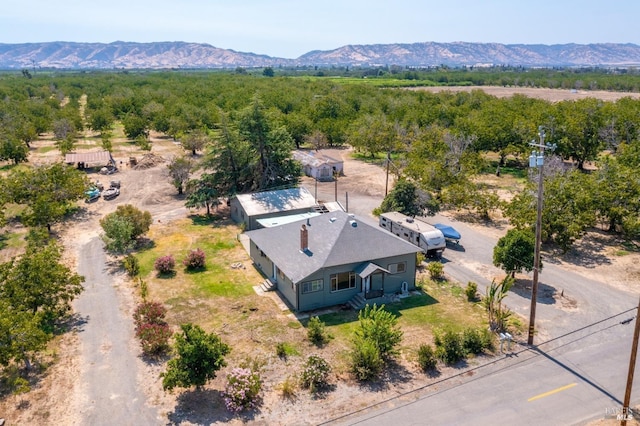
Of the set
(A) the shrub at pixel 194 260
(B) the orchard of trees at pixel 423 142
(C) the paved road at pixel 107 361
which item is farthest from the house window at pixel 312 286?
(B) the orchard of trees at pixel 423 142

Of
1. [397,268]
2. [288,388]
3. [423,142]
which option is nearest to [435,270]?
[397,268]

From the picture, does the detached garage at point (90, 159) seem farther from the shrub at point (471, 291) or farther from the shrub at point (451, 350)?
the shrub at point (451, 350)

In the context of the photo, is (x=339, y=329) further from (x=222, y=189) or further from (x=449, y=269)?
(x=222, y=189)

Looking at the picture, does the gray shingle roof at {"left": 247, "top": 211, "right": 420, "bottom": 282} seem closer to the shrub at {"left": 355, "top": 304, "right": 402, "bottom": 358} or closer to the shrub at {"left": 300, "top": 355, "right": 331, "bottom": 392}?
the shrub at {"left": 355, "top": 304, "right": 402, "bottom": 358}

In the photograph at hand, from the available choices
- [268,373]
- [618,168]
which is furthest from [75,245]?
[618,168]

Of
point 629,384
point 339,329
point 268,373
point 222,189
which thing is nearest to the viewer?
point 629,384

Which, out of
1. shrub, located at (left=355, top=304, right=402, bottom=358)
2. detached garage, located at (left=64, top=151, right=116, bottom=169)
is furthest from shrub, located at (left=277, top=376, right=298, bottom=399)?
detached garage, located at (left=64, top=151, right=116, bottom=169)
